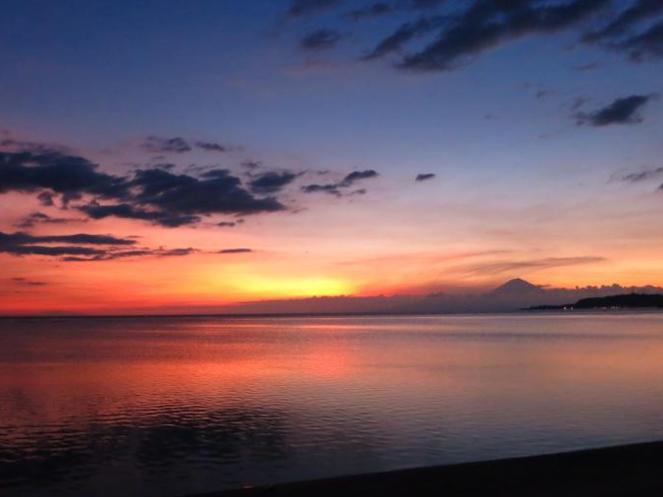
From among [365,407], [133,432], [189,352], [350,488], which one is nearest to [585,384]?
[365,407]

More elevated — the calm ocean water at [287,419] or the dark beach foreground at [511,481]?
the dark beach foreground at [511,481]

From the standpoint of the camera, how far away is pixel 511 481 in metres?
12.4

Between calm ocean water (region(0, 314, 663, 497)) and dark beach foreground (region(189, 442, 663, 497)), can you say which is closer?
dark beach foreground (region(189, 442, 663, 497))

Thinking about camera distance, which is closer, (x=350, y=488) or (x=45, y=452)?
(x=350, y=488)

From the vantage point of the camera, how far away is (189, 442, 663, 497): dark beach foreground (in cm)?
1152

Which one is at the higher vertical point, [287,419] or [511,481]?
[511,481]

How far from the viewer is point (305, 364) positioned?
5216cm

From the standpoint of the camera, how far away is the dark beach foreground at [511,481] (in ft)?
37.8

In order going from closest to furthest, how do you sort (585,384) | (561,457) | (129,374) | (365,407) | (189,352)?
(561,457), (365,407), (585,384), (129,374), (189,352)

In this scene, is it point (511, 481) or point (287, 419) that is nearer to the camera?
point (511, 481)

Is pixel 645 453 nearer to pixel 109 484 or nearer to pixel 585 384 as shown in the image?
pixel 109 484

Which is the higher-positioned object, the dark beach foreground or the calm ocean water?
the dark beach foreground

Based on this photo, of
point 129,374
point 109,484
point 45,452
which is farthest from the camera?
point 129,374

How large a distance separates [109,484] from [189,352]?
2125 inches
